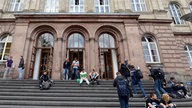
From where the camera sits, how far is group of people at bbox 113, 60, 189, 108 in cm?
585

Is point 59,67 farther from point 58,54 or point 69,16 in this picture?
point 69,16

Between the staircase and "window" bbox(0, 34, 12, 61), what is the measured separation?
5.28m

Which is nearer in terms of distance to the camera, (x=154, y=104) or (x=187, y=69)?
(x=154, y=104)

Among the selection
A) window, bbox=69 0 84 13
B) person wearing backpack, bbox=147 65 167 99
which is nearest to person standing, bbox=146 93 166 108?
person wearing backpack, bbox=147 65 167 99

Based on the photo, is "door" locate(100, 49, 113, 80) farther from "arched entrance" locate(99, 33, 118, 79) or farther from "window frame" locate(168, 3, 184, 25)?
"window frame" locate(168, 3, 184, 25)

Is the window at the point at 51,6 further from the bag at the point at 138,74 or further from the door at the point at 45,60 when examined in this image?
the bag at the point at 138,74

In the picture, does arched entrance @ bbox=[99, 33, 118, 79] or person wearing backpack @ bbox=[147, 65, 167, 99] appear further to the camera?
arched entrance @ bbox=[99, 33, 118, 79]

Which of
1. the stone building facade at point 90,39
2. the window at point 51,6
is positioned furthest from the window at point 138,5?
the window at point 51,6

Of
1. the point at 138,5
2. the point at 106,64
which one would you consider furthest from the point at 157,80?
the point at 138,5

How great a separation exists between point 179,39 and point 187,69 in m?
3.71

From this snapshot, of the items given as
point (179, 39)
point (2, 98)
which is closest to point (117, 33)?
point (179, 39)

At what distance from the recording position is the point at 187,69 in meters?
15.9

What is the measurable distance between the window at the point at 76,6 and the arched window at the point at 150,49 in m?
8.07

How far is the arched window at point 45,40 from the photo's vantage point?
599 inches
